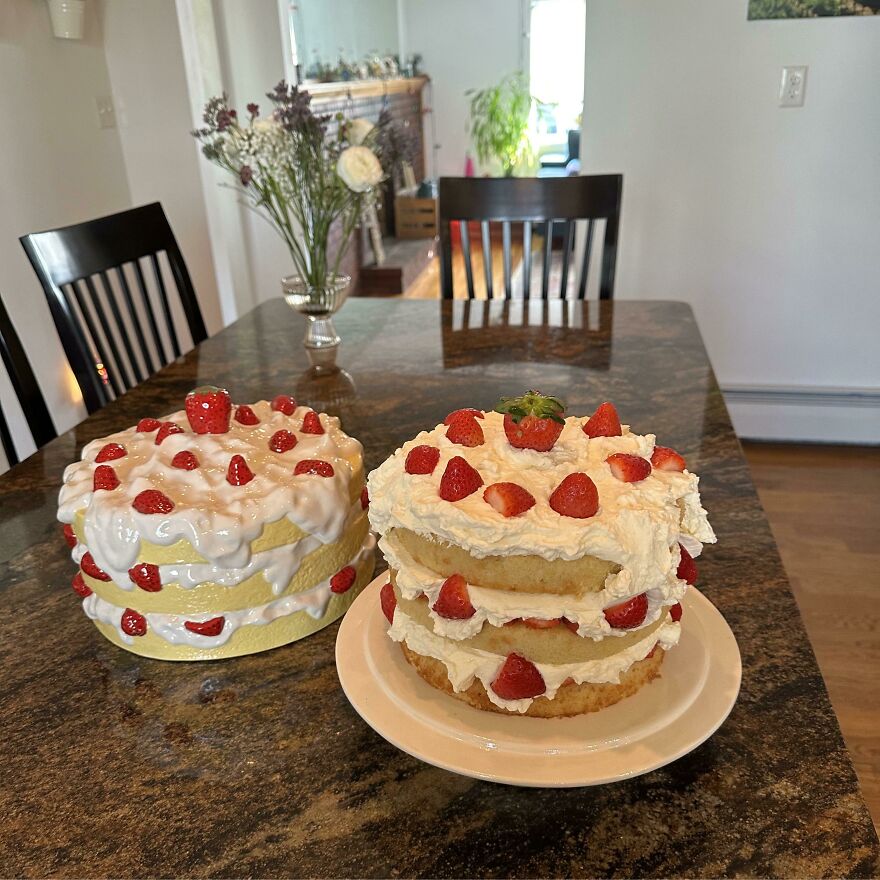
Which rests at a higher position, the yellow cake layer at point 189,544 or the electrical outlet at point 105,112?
the electrical outlet at point 105,112

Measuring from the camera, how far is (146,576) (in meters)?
0.80

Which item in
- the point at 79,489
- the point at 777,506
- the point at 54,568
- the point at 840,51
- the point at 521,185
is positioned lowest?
the point at 777,506

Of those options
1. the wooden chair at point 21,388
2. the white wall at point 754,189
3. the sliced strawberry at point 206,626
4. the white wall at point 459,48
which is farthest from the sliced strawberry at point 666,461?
the white wall at point 459,48

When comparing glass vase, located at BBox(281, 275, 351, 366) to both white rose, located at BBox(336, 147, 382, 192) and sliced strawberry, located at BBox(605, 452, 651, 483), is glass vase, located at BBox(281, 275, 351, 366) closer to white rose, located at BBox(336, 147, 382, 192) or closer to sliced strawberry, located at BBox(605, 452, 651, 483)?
white rose, located at BBox(336, 147, 382, 192)

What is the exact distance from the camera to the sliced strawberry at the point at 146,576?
0.80 meters

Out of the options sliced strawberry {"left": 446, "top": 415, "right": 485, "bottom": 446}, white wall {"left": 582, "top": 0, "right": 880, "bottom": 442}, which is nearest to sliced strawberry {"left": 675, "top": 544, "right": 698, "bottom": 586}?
sliced strawberry {"left": 446, "top": 415, "right": 485, "bottom": 446}

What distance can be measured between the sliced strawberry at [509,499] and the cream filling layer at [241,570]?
0.26 m

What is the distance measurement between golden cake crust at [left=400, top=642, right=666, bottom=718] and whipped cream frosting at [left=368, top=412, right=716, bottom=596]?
10 centimetres

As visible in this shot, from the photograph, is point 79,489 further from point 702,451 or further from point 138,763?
point 702,451

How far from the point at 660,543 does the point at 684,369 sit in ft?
3.26

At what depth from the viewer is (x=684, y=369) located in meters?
1.57

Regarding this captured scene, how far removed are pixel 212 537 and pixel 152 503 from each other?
0.07 m

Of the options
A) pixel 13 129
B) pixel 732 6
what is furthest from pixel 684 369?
pixel 13 129

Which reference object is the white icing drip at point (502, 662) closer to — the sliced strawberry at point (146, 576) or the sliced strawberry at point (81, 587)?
the sliced strawberry at point (146, 576)
